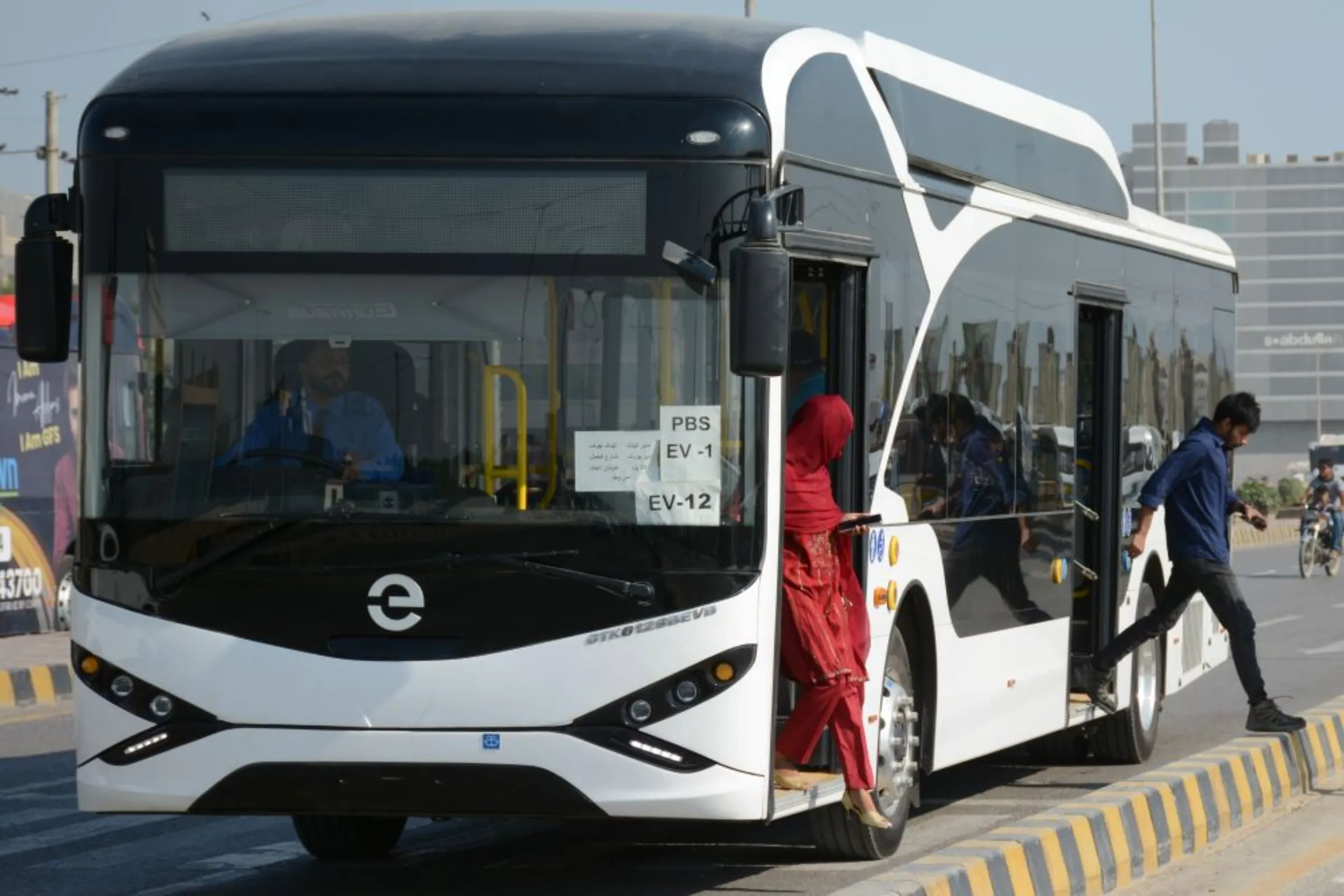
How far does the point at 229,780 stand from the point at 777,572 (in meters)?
1.79

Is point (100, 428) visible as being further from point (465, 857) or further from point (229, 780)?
point (465, 857)

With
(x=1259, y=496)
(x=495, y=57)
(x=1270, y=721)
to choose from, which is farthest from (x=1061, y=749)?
(x=1259, y=496)

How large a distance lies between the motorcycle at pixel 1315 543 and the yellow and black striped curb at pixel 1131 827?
71.8 ft

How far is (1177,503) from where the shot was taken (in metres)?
12.2

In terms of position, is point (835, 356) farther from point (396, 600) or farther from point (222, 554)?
point (222, 554)

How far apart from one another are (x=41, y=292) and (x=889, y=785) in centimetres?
357

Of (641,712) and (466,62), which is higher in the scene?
(466,62)

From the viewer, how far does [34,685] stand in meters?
17.0

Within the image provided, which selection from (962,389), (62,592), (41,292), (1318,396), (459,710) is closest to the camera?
(459,710)

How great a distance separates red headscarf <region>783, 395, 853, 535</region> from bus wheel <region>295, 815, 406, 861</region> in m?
2.16

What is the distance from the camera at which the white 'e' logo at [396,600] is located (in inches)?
301

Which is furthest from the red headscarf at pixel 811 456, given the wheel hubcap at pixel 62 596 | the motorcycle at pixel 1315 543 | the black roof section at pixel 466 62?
the motorcycle at pixel 1315 543

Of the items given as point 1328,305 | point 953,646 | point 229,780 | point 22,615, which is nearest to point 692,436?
point 229,780

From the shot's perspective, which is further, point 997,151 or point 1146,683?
point 1146,683
